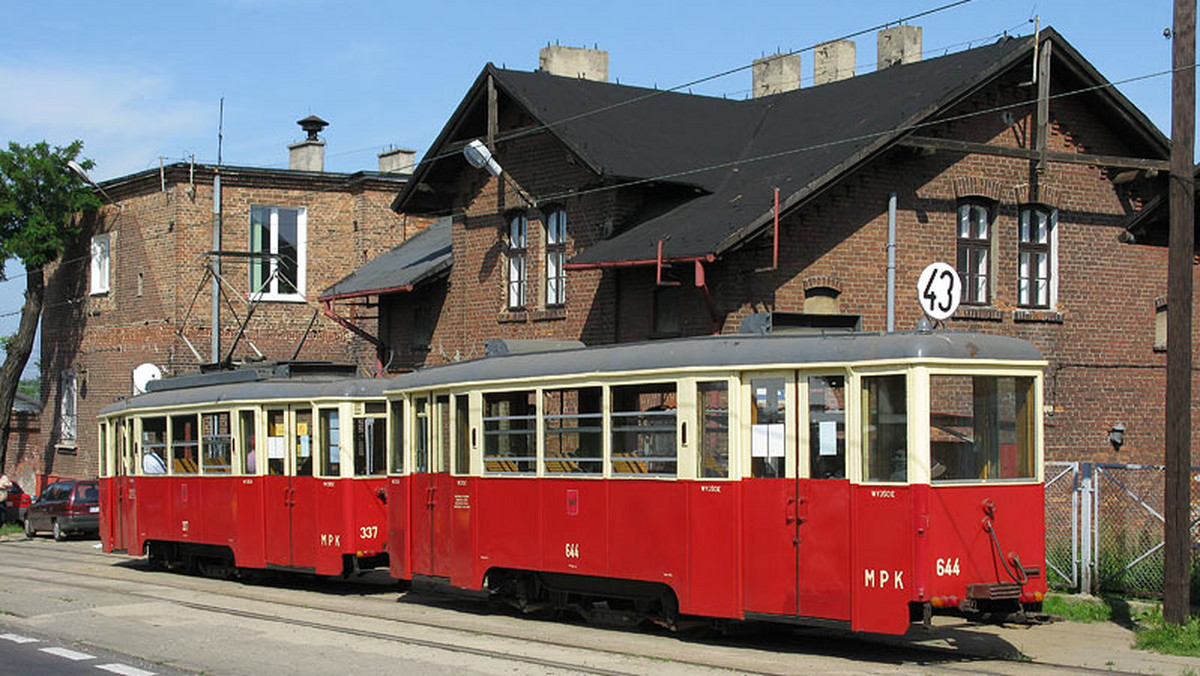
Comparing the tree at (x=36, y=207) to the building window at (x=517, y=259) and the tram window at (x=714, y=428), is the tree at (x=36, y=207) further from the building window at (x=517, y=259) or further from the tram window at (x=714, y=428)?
the tram window at (x=714, y=428)

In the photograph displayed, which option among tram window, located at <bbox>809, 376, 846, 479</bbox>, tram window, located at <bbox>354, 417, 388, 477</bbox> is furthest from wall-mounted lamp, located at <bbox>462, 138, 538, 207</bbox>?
tram window, located at <bbox>809, 376, 846, 479</bbox>

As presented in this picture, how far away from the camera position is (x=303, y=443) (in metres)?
18.5

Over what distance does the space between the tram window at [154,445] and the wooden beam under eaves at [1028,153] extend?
11.4m

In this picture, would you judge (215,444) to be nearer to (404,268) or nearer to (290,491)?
(290,491)

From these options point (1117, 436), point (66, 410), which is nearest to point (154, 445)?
point (1117, 436)

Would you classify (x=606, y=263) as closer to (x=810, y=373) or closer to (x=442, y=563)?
(x=442, y=563)

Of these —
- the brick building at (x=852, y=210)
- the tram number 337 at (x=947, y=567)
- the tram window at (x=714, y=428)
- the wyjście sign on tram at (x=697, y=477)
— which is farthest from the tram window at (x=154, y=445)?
the tram number 337 at (x=947, y=567)

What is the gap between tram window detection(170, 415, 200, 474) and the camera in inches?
802

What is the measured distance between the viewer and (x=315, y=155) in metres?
38.8

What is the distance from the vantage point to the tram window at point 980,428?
1172 centimetres

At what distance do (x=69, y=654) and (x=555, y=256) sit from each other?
12840 millimetres

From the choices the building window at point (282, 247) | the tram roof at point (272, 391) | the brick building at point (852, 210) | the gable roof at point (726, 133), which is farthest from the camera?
the building window at point (282, 247)

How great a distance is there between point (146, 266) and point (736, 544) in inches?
1044

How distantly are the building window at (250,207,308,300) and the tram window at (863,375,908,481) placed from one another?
2635 centimetres
